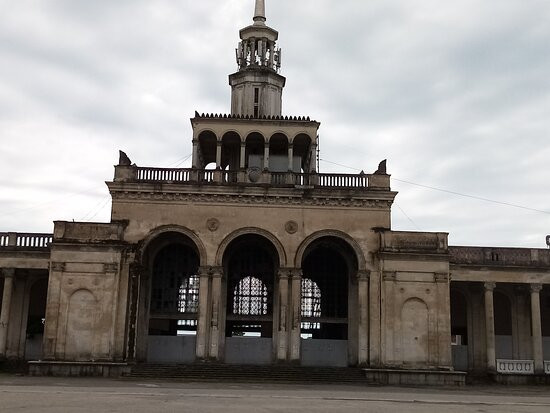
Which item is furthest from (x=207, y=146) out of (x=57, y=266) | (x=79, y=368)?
(x=79, y=368)

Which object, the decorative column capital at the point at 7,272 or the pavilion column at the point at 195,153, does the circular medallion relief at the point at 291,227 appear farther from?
the decorative column capital at the point at 7,272

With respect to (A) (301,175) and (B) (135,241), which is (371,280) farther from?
(B) (135,241)

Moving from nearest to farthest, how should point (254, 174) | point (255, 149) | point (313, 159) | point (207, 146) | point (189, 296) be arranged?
point (254, 174), point (189, 296), point (313, 159), point (255, 149), point (207, 146)

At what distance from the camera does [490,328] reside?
35.3 metres

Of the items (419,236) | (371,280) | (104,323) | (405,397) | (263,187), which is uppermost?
(263,187)

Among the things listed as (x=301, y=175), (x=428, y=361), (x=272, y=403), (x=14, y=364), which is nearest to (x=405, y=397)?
(x=272, y=403)

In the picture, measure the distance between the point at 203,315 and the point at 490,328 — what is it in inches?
603

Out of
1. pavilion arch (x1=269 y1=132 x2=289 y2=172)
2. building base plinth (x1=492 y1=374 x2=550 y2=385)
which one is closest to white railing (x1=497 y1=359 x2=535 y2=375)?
building base plinth (x1=492 y1=374 x2=550 y2=385)

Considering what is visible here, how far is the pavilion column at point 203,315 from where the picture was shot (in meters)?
32.9

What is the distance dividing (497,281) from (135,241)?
19.5 metres

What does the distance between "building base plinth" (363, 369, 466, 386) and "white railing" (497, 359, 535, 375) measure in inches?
149

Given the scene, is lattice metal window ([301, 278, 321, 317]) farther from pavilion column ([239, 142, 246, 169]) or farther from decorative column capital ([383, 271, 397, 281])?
pavilion column ([239, 142, 246, 169])

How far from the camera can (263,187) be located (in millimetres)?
34250

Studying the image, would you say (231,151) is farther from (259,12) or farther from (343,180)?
(259,12)
